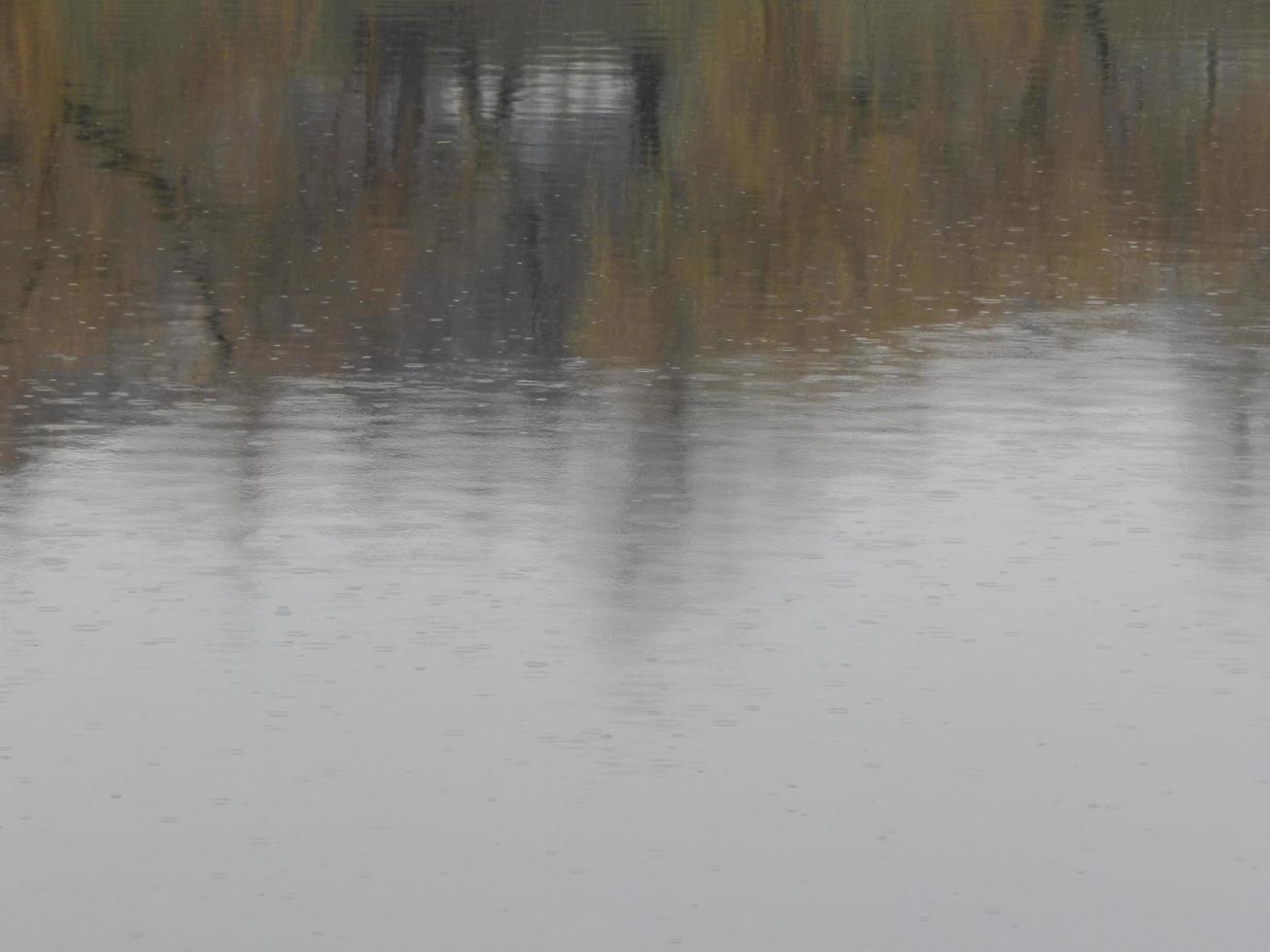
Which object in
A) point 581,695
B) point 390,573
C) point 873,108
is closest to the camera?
point 581,695

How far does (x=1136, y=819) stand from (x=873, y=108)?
91.3ft

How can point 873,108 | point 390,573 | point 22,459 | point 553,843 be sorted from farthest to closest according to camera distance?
point 873,108
point 22,459
point 390,573
point 553,843

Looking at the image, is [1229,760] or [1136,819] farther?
[1229,760]

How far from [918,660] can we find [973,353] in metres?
7.46

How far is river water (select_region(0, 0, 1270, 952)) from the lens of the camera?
8852 millimetres

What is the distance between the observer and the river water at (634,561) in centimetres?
885

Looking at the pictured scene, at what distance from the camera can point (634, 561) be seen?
12773 millimetres

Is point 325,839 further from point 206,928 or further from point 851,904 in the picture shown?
point 851,904

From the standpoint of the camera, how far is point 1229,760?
997 centimetres

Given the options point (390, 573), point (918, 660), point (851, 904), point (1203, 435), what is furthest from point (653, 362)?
point (851, 904)

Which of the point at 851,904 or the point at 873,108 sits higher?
the point at 873,108

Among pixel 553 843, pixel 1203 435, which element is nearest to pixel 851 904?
pixel 553 843

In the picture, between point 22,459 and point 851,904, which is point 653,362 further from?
point 851,904

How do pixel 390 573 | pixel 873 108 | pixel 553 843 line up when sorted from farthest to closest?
pixel 873 108 → pixel 390 573 → pixel 553 843
